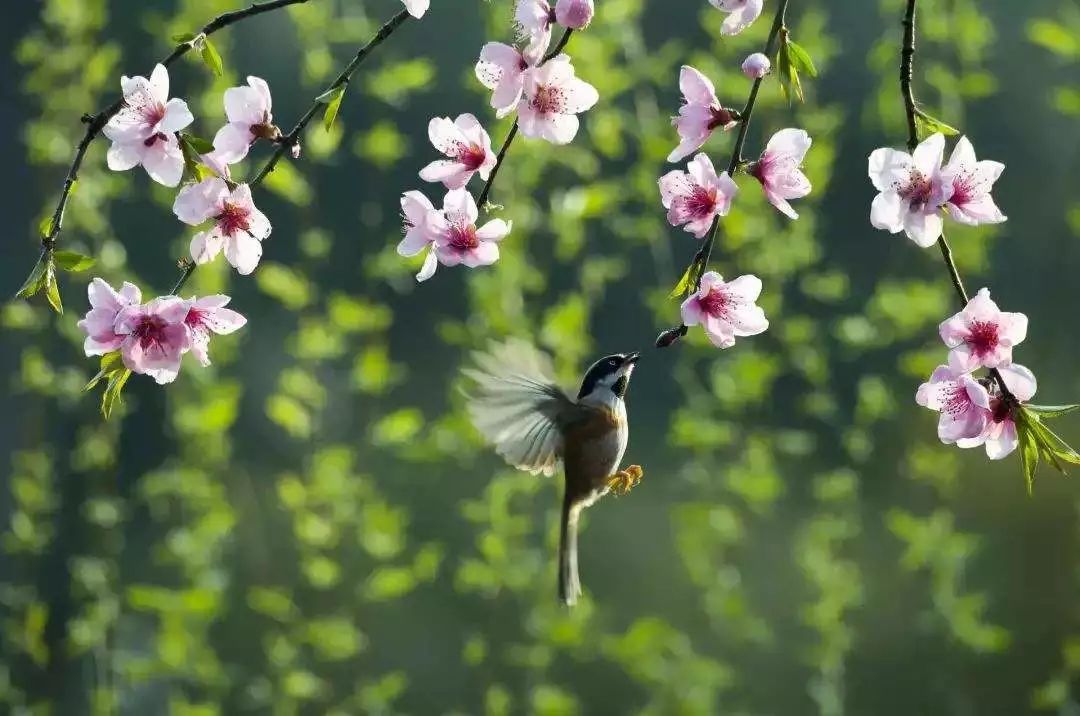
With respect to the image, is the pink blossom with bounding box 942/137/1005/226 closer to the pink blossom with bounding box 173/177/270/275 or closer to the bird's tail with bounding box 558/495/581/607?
the pink blossom with bounding box 173/177/270/275

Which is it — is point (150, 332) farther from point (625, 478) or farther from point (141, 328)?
point (625, 478)

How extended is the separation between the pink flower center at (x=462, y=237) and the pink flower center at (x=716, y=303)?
7.0 inches

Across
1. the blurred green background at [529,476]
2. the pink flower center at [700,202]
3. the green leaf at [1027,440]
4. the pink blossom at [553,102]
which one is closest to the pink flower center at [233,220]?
the pink blossom at [553,102]

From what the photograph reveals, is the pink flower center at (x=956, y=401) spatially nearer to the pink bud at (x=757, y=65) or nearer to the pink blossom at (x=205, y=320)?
the pink bud at (x=757, y=65)

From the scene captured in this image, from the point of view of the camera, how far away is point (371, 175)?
2.58 m

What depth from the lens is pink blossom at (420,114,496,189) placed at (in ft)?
3.05

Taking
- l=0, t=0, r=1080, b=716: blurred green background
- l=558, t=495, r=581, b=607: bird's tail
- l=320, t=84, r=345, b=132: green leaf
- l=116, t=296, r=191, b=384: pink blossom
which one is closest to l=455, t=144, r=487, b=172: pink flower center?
l=320, t=84, r=345, b=132: green leaf

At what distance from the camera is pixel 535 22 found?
86 centimetres

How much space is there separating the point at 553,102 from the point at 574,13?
79mm

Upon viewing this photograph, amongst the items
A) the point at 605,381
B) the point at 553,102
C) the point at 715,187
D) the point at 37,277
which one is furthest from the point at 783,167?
the point at 37,277

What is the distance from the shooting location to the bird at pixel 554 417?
3.51 feet

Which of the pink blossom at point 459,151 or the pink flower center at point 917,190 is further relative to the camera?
the pink blossom at point 459,151

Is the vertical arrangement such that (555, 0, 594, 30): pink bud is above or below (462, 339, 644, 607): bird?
above

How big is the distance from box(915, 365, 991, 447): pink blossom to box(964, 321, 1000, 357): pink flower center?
0.02m
